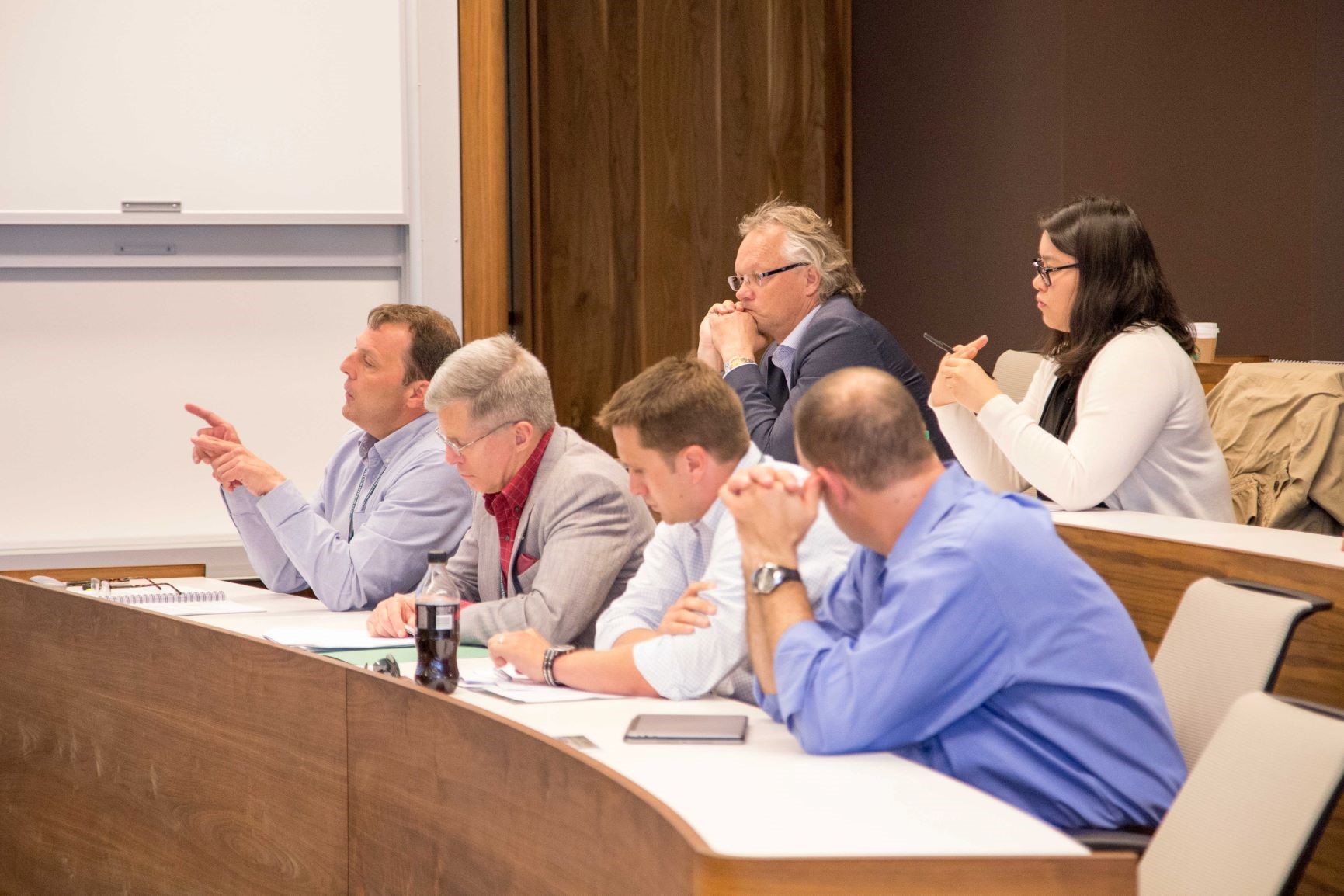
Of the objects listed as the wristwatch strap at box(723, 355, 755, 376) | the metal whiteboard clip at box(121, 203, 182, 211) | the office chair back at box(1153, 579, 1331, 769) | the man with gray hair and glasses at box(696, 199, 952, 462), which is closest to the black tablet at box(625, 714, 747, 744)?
the office chair back at box(1153, 579, 1331, 769)

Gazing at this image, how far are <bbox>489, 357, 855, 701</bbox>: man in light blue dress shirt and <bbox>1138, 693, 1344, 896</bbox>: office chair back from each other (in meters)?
0.64

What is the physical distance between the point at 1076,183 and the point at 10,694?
3385mm

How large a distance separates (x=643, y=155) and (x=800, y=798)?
400 centimetres

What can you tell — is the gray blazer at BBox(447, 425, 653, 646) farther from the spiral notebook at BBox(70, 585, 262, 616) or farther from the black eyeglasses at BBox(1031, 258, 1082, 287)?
the black eyeglasses at BBox(1031, 258, 1082, 287)

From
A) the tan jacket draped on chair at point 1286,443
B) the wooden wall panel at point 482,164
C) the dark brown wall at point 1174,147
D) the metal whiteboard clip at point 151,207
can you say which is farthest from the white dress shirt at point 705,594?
the dark brown wall at point 1174,147

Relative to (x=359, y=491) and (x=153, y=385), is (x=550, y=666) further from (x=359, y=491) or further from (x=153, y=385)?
(x=153, y=385)

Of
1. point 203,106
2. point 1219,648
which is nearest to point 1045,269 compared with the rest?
point 1219,648

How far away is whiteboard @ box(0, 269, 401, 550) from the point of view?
433 centimetres

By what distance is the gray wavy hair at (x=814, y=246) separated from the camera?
347 centimetres

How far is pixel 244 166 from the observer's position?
14.3ft

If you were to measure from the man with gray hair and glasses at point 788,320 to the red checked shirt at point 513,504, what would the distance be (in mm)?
755

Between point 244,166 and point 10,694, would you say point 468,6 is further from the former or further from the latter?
point 10,694

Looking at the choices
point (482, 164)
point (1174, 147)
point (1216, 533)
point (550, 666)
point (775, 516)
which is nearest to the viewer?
point (775, 516)

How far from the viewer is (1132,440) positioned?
9.26 feet
